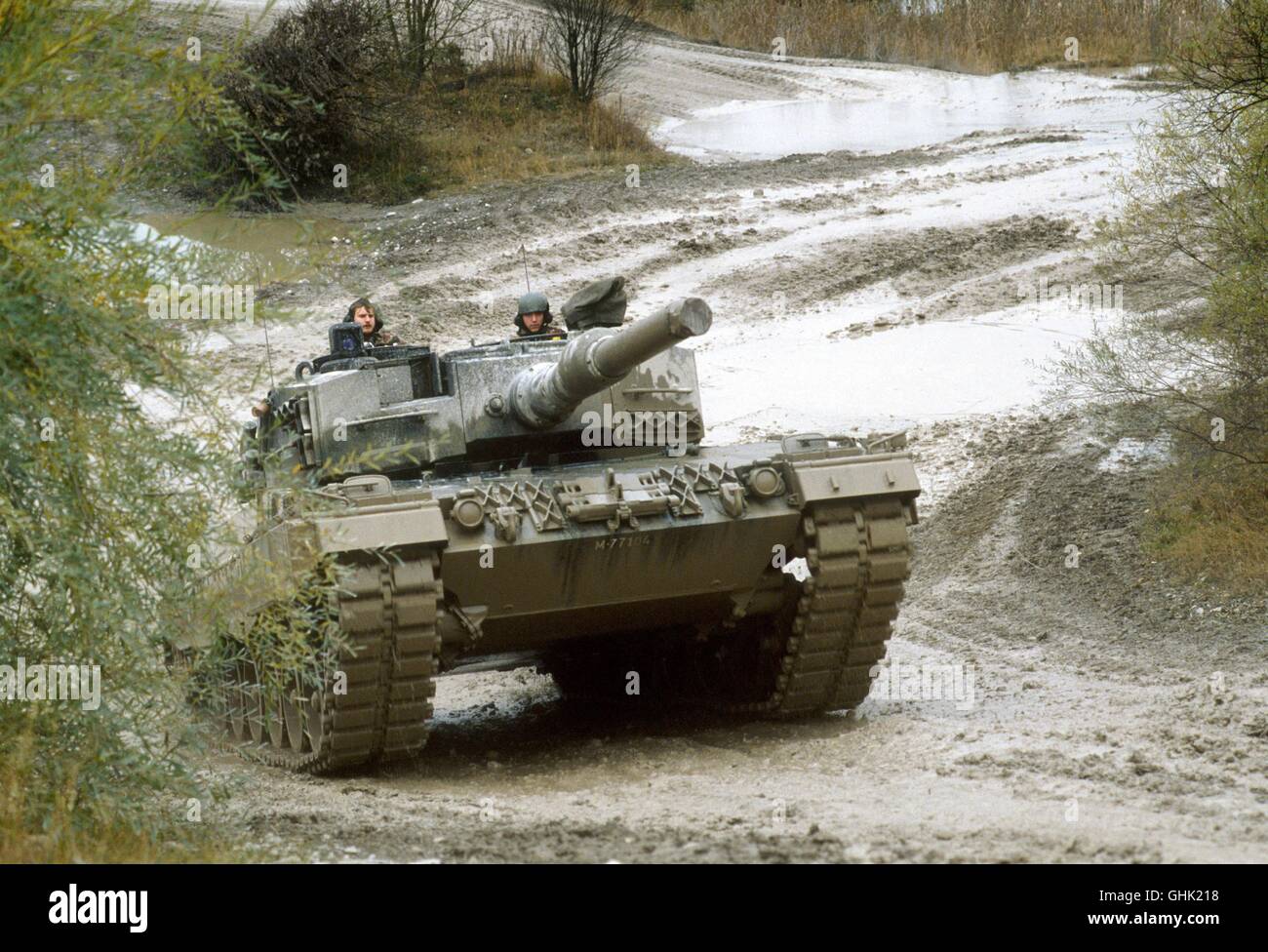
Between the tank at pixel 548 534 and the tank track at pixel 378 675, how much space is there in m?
0.01

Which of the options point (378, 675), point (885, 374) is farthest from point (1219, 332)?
point (378, 675)

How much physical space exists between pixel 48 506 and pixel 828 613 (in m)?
4.75

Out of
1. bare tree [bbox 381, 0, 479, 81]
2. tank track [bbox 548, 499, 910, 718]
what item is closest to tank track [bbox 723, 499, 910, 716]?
tank track [bbox 548, 499, 910, 718]

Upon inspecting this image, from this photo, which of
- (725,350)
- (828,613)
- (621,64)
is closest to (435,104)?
(621,64)

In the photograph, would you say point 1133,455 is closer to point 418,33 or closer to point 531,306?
point 531,306

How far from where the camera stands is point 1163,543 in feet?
45.4

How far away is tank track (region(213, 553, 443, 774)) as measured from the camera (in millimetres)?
8672

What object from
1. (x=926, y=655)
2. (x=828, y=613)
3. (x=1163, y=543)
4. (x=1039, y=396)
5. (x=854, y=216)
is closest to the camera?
(x=828, y=613)

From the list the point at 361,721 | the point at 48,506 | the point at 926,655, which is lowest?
the point at 926,655

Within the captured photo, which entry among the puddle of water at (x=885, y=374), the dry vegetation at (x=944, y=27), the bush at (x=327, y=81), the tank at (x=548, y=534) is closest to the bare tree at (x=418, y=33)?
the bush at (x=327, y=81)

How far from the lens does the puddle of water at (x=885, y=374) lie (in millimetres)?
Answer: 17891

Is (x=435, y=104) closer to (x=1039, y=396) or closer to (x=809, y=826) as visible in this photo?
(x=1039, y=396)

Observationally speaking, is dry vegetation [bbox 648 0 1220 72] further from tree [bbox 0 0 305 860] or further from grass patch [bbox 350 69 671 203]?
tree [bbox 0 0 305 860]

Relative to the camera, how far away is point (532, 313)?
11523 mm
